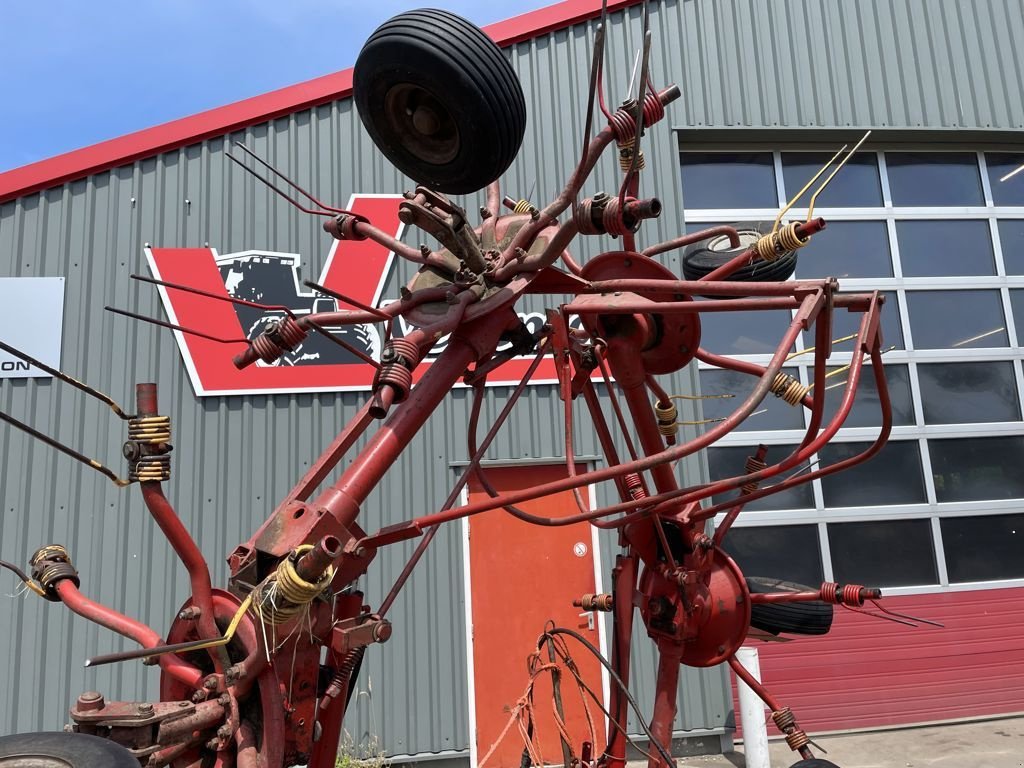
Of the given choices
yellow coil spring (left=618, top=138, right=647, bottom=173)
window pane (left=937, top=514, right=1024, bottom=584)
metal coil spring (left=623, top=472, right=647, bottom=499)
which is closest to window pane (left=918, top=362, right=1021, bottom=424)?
window pane (left=937, top=514, right=1024, bottom=584)

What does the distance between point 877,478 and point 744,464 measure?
1342 millimetres

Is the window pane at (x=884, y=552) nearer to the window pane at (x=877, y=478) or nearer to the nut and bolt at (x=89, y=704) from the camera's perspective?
the window pane at (x=877, y=478)

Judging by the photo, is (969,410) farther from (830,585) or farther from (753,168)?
(830,585)

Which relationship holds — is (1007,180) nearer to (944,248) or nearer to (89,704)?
(944,248)

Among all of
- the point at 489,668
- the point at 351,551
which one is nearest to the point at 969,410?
the point at 489,668

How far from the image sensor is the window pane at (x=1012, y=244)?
828cm

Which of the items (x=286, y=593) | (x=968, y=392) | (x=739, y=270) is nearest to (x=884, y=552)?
(x=968, y=392)

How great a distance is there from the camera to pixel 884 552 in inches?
290

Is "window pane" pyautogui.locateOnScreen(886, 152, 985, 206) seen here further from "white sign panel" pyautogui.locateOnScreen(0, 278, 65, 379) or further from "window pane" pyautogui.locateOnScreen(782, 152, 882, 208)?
"white sign panel" pyautogui.locateOnScreen(0, 278, 65, 379)

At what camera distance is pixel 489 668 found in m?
6.34

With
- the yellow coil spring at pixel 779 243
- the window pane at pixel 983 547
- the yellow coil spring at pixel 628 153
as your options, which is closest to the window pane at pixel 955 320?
the window pane at pixel 983 547

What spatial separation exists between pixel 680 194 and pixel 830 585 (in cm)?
495

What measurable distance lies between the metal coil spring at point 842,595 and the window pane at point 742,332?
4.57 meters

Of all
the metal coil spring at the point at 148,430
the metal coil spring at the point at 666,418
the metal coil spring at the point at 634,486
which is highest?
the metal coil spring at the point at 666,418
